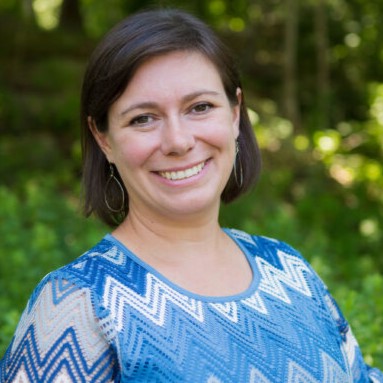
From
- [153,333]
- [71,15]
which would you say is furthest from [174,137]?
[71,15]

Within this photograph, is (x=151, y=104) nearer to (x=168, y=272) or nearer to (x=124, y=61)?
(x=124, y=61)

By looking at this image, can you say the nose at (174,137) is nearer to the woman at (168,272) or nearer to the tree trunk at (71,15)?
the woman at (168,272)

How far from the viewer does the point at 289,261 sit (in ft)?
7.11

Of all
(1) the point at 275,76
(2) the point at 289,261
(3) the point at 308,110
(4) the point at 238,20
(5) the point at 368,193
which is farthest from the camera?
(4) the point at 238,20

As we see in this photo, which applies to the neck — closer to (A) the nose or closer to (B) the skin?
(B) the skin

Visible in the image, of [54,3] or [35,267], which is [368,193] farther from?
[54,3]

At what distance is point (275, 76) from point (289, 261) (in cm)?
1085

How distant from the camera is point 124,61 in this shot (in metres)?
1.75

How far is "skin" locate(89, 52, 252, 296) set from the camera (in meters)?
1.77

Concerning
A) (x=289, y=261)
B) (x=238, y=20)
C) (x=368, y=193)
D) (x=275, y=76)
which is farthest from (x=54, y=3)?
(x=289, y=261)

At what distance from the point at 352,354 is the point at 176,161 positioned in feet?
2.59

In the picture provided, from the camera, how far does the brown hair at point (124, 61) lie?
1.76 meters

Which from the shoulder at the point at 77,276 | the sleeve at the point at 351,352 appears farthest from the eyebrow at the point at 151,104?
the sleeve at the point at 351,352

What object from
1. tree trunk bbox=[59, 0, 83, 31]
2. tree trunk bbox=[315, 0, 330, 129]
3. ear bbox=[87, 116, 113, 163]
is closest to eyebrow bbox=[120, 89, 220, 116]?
ear bbox=[87, 116, 113, 163]
